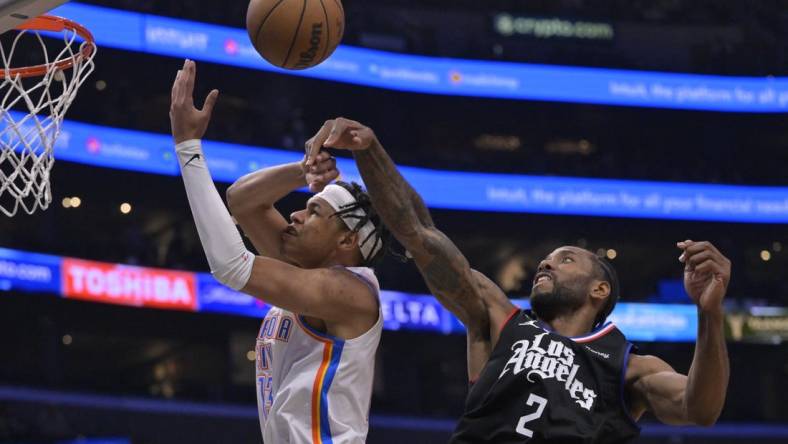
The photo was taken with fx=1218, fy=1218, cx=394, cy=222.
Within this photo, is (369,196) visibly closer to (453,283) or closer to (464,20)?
(453,283)

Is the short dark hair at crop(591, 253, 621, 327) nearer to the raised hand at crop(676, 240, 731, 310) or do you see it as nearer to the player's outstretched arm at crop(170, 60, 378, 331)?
the raised hand at crop(676, 240, 731, 310)

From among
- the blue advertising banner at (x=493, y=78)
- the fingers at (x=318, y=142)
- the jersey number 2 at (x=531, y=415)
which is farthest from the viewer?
the blue advertising banner at (x=493, y=78)

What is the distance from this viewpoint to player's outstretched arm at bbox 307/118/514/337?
13.1ft

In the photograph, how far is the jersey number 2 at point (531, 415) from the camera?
12.9ft

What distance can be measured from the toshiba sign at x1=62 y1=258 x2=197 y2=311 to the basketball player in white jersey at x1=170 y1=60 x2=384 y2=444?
1363cm

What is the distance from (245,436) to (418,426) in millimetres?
2781

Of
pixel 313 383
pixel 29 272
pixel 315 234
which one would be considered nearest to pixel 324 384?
pixel 313 383

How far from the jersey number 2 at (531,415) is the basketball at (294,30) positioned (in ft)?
4.92

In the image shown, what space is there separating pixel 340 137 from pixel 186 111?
0.51 m

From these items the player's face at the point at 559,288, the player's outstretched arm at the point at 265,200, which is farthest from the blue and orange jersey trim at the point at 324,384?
the player's face at the point at 559,288

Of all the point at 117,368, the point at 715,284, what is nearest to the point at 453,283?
the point at 715,284

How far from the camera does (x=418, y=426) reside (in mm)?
18906

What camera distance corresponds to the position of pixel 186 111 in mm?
3869

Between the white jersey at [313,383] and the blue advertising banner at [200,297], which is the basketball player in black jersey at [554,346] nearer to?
the white jersey at [313,383]
